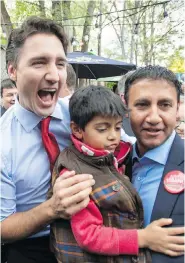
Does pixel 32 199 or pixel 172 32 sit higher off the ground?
pixel 172 32

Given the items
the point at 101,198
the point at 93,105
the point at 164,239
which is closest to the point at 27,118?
the point at 93,105

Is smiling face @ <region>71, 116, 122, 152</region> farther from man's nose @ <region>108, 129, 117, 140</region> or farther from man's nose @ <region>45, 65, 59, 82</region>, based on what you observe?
man's nose @ <region>45, 65, 59, 82</region>

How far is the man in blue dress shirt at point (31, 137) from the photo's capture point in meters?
1.83

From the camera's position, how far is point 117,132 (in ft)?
6.18

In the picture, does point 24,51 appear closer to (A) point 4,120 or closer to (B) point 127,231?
(A) point 4,120

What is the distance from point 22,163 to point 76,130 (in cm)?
36

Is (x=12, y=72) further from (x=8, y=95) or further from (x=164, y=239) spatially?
(x=8, y=95)

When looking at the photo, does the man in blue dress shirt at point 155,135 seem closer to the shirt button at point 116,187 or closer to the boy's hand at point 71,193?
the shirt button at point 116,187

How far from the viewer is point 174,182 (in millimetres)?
1629

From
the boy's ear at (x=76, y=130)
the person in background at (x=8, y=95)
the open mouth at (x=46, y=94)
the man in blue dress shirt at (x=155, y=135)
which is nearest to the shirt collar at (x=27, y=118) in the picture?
the open mouth at (x=46, y=94)

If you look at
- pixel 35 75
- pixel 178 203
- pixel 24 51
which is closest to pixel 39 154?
pixel 35 75

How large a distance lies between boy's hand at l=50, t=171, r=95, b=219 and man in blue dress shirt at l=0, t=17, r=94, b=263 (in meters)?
0.05

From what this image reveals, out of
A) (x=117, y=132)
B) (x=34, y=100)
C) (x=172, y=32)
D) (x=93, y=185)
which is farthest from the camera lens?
(x=172, y=32)

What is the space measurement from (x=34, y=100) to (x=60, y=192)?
25.4 inches
